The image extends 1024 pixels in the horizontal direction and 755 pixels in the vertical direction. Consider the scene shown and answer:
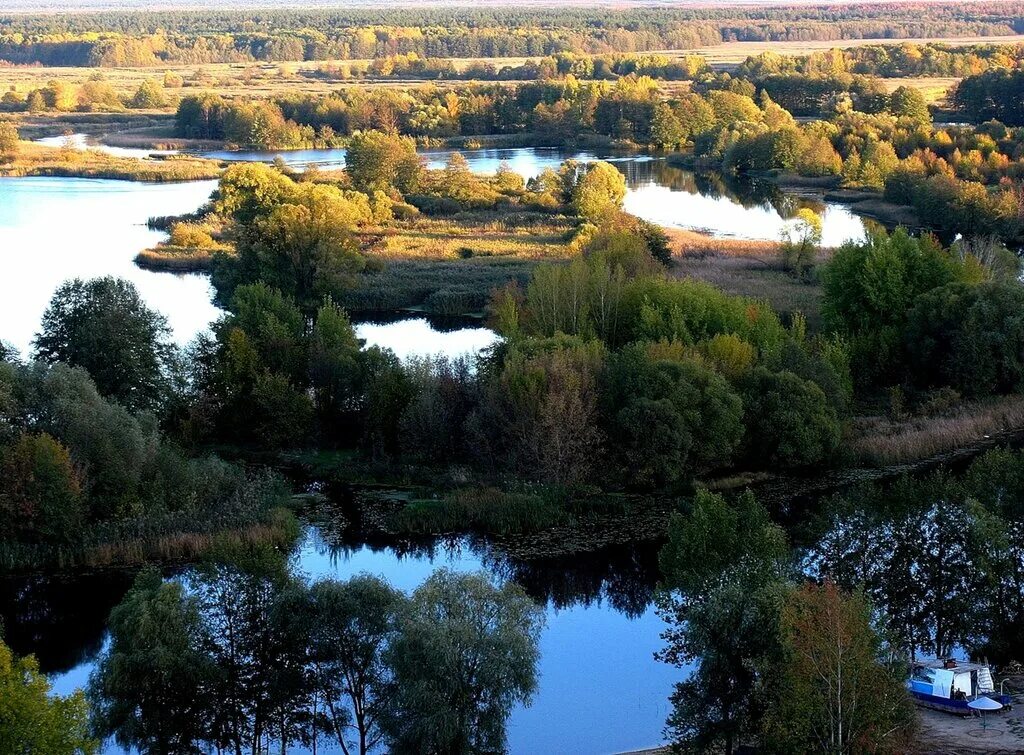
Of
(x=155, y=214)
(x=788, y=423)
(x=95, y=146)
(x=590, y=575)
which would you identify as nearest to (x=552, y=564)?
(x=590, y=575)

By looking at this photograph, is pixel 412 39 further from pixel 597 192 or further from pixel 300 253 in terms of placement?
pixel 300 253

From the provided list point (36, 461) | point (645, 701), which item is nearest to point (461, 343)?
point (36, 461)

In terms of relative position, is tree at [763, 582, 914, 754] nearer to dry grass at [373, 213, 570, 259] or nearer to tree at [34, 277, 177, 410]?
tree at [34, 277, 177, 410]

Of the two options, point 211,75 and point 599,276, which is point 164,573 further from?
point 211,75

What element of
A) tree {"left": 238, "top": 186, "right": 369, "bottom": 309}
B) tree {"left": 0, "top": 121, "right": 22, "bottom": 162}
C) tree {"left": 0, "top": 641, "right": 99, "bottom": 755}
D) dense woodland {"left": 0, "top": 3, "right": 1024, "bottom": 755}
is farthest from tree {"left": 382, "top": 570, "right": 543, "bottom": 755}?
tree {"left": 0, "top": 121, "right": 22, "bottom": 162}

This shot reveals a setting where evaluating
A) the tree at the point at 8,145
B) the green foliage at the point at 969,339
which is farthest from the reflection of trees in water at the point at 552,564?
the tree at the point at 8,145
